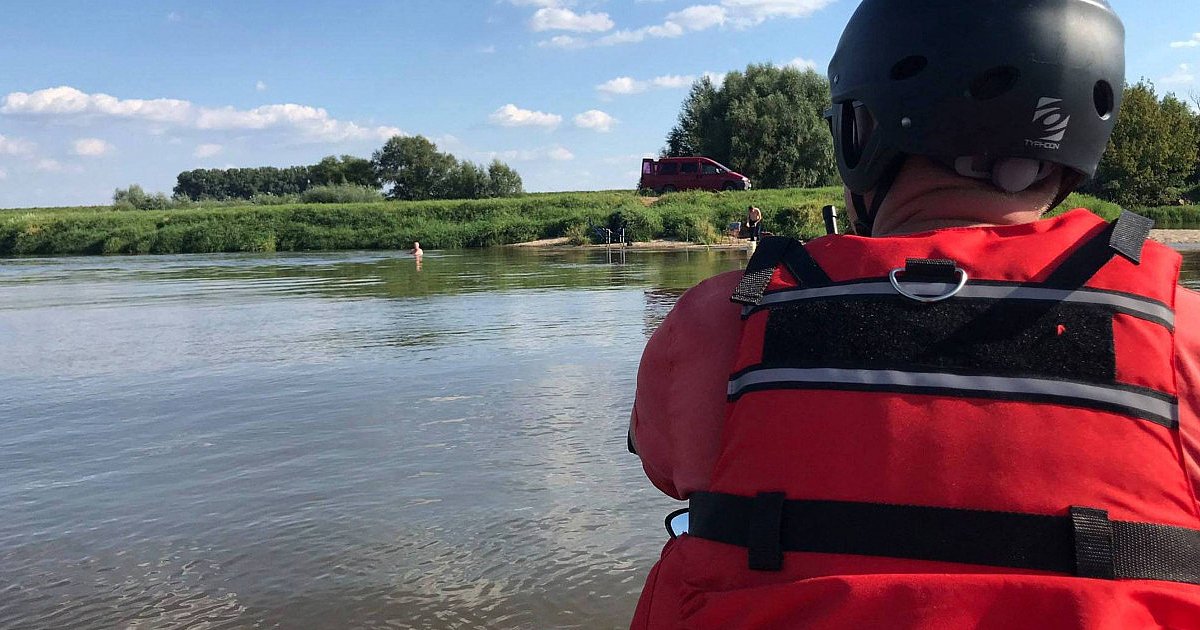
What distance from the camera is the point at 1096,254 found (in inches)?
52.9

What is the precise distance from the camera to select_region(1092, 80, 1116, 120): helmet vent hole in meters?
1.77

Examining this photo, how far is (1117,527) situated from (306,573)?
364cm

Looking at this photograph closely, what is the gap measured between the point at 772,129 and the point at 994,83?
57.0m

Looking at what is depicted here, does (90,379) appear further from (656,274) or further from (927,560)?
(656,274)

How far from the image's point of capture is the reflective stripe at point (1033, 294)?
131cm

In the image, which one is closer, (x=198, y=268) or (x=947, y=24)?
(x=947, y=24)

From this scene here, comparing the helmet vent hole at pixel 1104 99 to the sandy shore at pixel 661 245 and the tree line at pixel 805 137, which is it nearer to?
A: the sandy shore at pixel 661 245

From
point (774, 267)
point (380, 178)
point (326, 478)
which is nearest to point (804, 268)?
point (774, 267)

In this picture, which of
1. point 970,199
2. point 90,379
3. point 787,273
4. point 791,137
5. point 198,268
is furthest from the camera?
point 791,137

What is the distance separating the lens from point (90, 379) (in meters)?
9.17

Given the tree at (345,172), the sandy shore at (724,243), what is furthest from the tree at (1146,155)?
the tree at (345,172)

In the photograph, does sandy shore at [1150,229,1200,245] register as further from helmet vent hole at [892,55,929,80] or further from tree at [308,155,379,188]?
tree at [308,155,379,188]

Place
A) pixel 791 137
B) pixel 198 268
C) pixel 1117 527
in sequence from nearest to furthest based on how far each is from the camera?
1. pixel 1117 527
2. pixel 198 268
3. pixel 791 137

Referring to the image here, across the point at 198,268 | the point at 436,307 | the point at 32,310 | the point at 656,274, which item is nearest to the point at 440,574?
the point at 436,307
